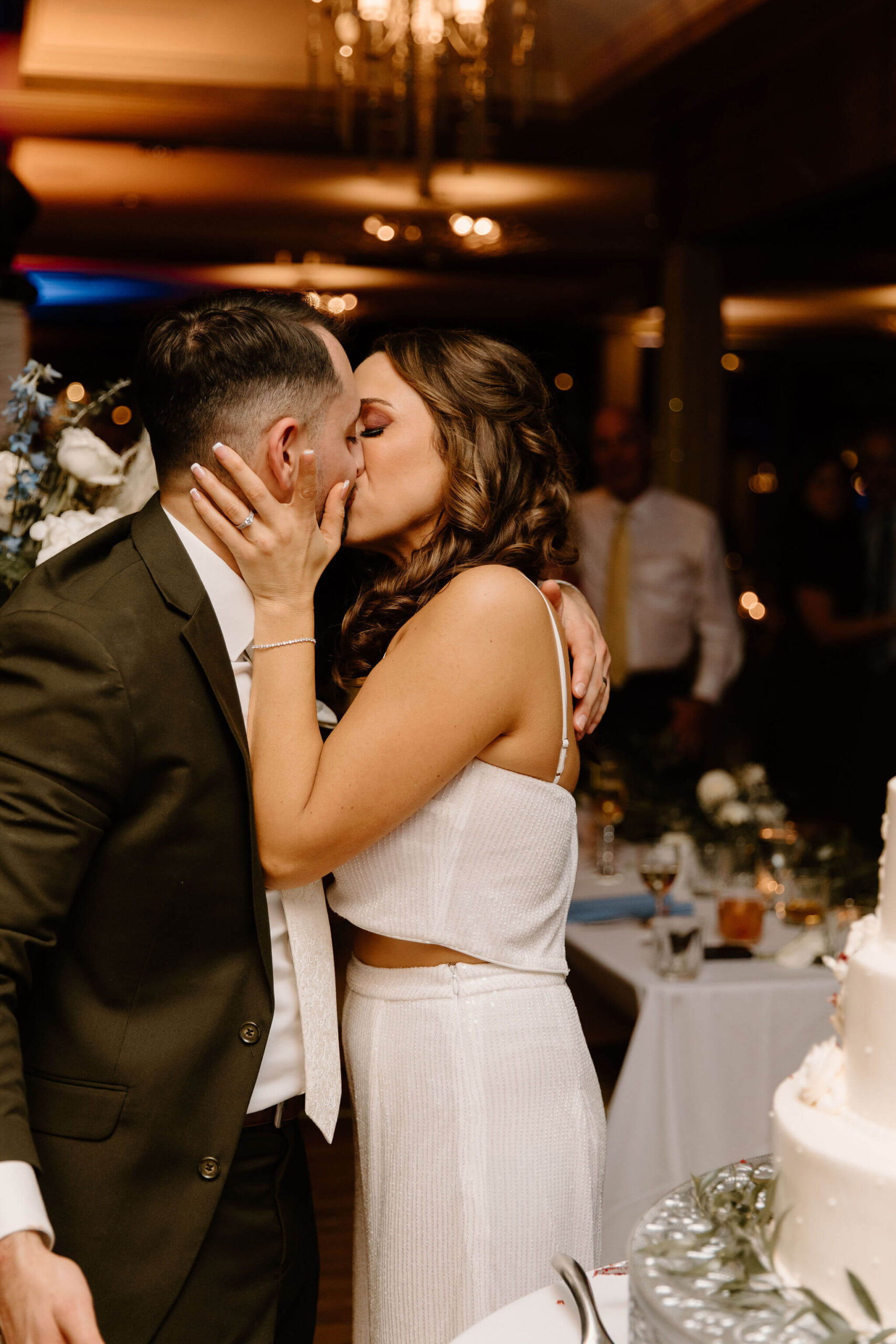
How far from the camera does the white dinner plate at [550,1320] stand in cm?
130

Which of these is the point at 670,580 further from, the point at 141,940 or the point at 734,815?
the point at 141,940

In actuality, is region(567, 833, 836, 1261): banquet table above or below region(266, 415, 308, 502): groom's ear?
below

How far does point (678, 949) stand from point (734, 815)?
0.92 m

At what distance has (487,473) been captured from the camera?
71.9 inches

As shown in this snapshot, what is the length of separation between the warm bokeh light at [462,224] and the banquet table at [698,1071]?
612 cm

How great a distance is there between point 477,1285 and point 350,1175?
2.35m

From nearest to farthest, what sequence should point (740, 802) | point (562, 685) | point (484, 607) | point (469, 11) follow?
point (484, 607) → point (562, 685) → point (740, 802) → point (469, 11)

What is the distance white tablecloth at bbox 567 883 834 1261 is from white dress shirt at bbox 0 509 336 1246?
146 centimetres

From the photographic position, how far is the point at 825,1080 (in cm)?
111

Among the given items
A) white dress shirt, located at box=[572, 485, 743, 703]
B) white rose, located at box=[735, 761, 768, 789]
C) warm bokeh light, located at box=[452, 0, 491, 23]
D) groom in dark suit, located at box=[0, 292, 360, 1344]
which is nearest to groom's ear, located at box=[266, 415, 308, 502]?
groom in dark suit, located at box=[0, 292, 360, 1344]

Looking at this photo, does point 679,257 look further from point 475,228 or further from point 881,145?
point 881,145

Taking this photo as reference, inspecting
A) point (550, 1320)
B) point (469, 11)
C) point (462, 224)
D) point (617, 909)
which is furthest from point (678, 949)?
point (462, 224)

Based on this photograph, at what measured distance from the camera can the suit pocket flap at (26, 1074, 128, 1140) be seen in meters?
1.41

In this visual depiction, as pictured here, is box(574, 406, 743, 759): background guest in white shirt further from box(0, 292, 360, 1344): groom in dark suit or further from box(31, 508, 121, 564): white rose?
box(0, 292, 360, 1344): groom in dark suit
